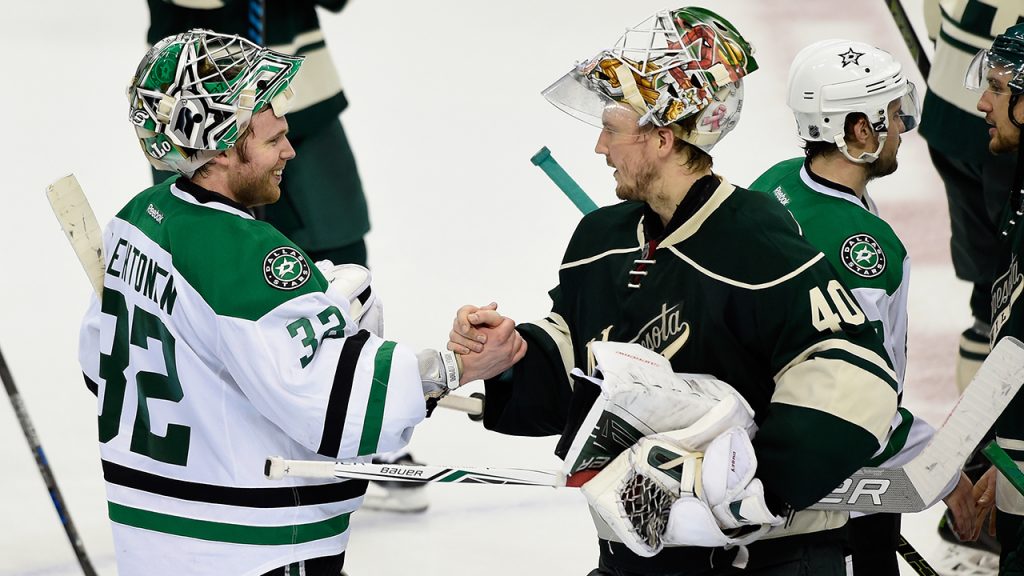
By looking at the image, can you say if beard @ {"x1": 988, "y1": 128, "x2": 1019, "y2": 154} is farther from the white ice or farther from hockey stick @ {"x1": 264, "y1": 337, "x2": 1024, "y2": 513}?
the white ice

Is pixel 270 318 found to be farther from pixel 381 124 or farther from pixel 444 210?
pixel 381 124

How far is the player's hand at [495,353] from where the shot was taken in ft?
7.42

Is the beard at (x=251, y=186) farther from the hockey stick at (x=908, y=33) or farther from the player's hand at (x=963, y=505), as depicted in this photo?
the hockey stick at (x=908, y=33)

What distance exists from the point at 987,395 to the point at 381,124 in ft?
13.1

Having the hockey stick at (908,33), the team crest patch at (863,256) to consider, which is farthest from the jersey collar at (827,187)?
the hockey stick at (908,33)

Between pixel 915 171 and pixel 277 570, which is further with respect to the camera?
pixel 915 171

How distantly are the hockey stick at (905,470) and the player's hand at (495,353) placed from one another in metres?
0.21

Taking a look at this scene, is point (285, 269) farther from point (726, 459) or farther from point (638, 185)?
point (726, 459)

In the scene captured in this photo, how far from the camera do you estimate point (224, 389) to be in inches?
82.4

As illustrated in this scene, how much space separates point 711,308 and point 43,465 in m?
1.59

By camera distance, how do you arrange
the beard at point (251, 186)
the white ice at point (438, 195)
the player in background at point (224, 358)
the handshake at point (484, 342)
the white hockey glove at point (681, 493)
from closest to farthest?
the white hockey glove at point (681, 493), the player in background at point (224, 358), the beard at point (251, 186), the handshake at point (484, 342), the white ice at point (438, 195)

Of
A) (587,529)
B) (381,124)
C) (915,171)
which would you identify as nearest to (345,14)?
(381,124)

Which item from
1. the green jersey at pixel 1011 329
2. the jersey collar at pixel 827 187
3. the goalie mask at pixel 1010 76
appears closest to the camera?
the green jersey at pixel 1011 329

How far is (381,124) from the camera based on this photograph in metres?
5.84
